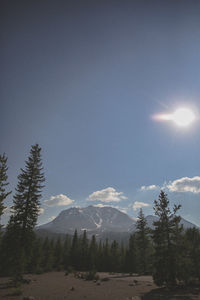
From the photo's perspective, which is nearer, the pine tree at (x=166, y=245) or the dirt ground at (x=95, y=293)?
the dirt ground at (x=95, y=293)

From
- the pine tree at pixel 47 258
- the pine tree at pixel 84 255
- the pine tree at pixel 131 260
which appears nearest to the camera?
the pine tree at pixel 131 260

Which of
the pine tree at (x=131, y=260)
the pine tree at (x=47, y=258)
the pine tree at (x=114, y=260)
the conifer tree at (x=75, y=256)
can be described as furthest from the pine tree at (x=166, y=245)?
the conifer tree at (x=75, y=256)

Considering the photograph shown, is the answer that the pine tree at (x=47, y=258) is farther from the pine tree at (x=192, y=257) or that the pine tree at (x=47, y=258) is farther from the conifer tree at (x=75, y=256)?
the pine tree at (x=192, y=257)

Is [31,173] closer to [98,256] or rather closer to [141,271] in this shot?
[141,271]

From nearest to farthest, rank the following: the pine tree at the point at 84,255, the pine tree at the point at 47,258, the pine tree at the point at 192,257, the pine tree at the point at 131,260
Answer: the pine tree at the point at 192,257 < the pine tree at the point at 131,260 < the pine tree at the point at 47,258 < the pine tree at the point at 84,255

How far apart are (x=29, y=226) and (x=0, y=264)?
177 inches

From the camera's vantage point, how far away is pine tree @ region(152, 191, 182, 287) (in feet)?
51.9

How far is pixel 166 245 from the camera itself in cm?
1748

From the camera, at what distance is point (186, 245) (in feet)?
55.1

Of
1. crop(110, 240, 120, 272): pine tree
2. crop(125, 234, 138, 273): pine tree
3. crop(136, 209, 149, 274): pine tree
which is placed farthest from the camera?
crop(110, 240, 120, 272): pine tree

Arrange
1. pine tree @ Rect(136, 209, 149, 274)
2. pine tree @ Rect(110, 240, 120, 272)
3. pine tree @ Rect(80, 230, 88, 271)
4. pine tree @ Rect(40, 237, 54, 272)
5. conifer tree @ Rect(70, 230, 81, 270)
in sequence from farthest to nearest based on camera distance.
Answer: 1. conifer tree @ Rect(70, 230, 81, 270)
2. pine tree @ Rect(80, 230, 88, 271)
3. pine tree @ Rect(110, 240, 120, 272)
4. pine tree @ Rect(40, 237, 54, 272)
5. pine tree @ Rect(136, 209, 149, 274)

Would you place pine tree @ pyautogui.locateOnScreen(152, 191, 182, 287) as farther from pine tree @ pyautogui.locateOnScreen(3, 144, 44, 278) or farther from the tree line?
pine tree @ pyautogui.locateOnScreen(3, 144, 44, 278)

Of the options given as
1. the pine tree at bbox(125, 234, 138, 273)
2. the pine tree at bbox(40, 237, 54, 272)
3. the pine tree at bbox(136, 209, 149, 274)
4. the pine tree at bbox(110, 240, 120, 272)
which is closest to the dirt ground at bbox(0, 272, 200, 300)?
the pine tree at bbox(136, 209, 149, 274)

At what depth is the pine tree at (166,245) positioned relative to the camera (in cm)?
1582
